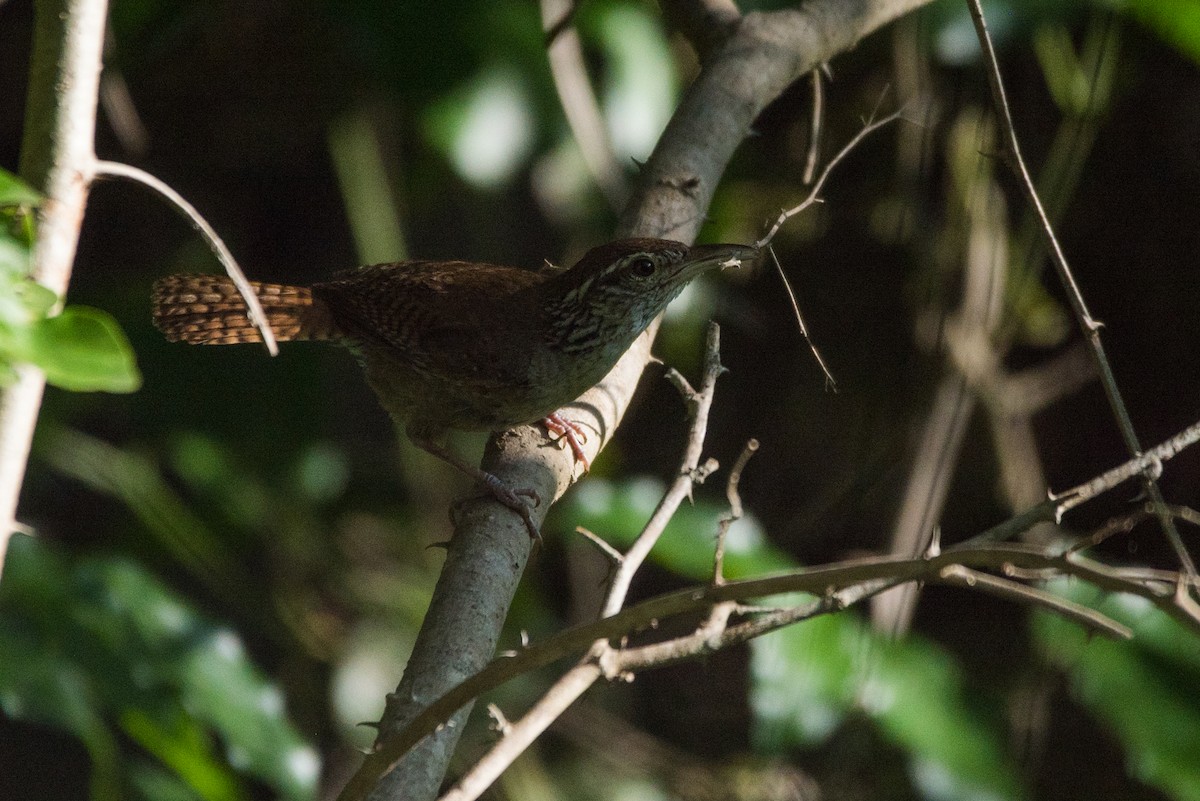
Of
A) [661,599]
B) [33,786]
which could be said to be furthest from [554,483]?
[33,786]

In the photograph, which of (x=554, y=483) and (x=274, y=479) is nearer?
(x=554, y=483)

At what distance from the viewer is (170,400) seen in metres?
3.91

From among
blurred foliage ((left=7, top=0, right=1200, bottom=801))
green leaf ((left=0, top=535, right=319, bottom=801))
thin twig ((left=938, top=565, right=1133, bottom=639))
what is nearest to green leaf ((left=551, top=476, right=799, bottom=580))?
blurred foliage ((left=7, top=0, right=1200, bottom=801))

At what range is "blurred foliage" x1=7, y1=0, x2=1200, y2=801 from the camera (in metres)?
2.86

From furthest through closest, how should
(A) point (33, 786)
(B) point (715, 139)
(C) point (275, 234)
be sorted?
1. (C) point (275, 234)
2. (A) point (33, 786)
3. (B) point (715, 139)

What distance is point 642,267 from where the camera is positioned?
2641mm

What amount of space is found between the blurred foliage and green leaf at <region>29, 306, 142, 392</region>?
4.67ft

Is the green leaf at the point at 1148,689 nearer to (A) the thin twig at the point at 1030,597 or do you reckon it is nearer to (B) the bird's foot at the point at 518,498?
(B) the bird's foot at the point at 518,498

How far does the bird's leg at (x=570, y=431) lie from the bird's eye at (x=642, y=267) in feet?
1.13

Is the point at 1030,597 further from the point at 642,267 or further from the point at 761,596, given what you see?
the point at 642,267

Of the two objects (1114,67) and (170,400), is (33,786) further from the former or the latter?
(1114,67)

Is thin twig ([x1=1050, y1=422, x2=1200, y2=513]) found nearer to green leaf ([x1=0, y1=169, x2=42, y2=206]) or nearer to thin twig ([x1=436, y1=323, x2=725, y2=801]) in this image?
thin twig ([x1=436, y1=323, x2=725, y2=801])

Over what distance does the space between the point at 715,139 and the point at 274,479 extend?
2.07 meters

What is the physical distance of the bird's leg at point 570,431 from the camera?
2.63 m
